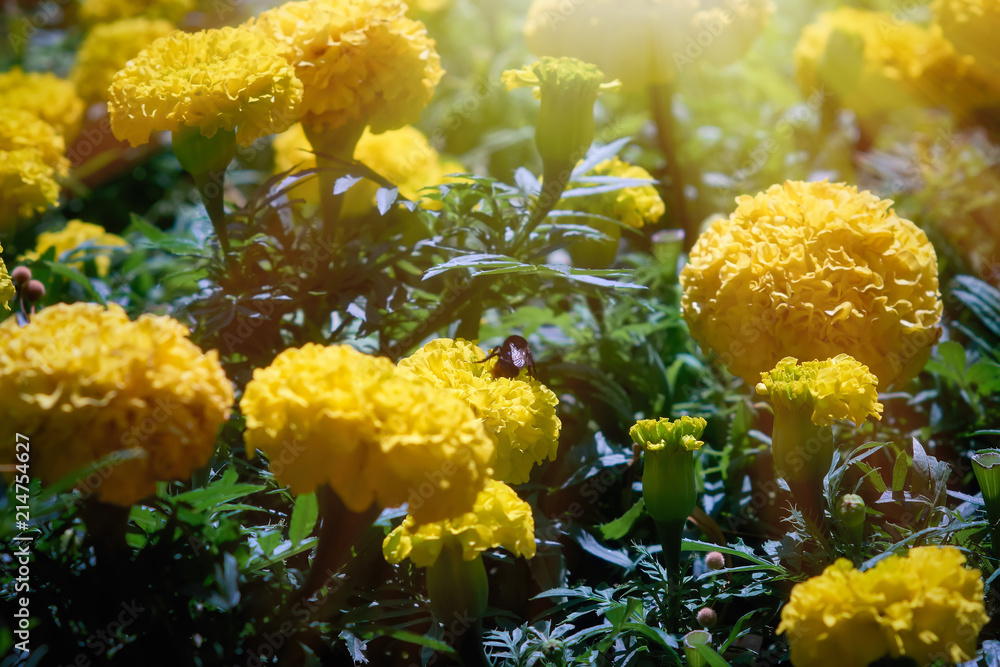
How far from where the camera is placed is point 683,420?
106 centimetres

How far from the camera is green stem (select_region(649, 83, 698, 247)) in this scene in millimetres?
2152

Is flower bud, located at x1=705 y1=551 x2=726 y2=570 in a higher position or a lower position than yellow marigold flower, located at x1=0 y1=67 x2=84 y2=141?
lower

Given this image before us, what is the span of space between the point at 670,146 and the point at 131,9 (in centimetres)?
235

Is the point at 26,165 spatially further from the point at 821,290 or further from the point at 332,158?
the point at 821,290

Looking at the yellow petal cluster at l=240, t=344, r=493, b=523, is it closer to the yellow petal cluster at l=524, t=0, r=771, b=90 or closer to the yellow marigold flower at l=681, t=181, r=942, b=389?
the yellow marigold flower at l=681, t=181, r=942, b=389

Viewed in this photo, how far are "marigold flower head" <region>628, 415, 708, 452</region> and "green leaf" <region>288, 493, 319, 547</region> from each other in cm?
45

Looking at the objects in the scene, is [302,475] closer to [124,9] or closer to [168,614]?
[168,614]

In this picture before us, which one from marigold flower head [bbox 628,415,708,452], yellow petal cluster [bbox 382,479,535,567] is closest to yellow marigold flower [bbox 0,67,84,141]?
yellow petal cluster [bbox 382,479,535,567]

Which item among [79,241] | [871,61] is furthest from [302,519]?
[871,61]

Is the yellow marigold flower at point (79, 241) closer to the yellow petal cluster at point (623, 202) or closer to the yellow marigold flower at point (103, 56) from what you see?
the yellow marigold flower at point (103, 56)

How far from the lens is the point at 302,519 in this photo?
3.14 feet

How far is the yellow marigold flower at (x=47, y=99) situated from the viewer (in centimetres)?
209

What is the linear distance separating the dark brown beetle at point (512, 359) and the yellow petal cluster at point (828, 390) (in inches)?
14.7

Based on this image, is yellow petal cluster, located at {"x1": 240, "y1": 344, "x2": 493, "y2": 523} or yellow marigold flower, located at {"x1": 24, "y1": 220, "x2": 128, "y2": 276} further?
yellow marigold flower, located at {"x1": 24, "y1": 220, "x2": 128, "y2": 276}
